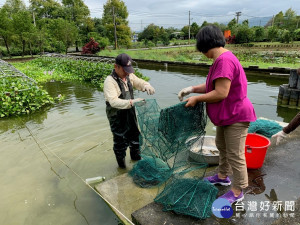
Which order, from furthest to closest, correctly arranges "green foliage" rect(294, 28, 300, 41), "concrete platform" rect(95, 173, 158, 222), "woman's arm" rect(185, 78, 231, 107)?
"green foliage" rect(294, 28, 300, 41)
"concrete platform" rect(95, 173, 158, 222)
"woman's arm" rect(185, 78, 231, 107)

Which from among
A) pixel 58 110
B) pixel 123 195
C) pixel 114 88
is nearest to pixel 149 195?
pixel 123 195

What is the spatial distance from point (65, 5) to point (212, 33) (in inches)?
1626

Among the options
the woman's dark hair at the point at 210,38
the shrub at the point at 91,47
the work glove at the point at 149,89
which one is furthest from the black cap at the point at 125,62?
the shrub at the point at 91,47

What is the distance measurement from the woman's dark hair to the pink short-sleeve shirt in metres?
0.13

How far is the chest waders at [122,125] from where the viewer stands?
3.44 meters

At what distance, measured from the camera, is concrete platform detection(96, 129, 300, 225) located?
7.76 feet

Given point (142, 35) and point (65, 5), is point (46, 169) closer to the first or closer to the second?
point (65, 5)

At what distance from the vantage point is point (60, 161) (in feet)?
14.7

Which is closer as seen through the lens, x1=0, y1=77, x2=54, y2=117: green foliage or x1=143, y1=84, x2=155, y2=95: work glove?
x1=143, y1=84, x2=155, y2=95: work glove

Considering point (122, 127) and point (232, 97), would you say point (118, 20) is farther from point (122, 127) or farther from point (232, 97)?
point (232, 97)

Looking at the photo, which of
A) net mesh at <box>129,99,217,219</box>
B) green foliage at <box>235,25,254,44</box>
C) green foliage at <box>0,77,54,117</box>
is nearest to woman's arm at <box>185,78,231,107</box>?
net mesh at <box>129,99,217,219</box>

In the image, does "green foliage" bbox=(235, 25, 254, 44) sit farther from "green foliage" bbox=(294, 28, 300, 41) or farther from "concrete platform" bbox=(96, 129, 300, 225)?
"concrete platform" bbox=(96, 129, 300, 225)

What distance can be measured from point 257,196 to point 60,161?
3512 mm

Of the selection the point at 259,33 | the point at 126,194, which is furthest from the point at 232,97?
the point at 259,33
